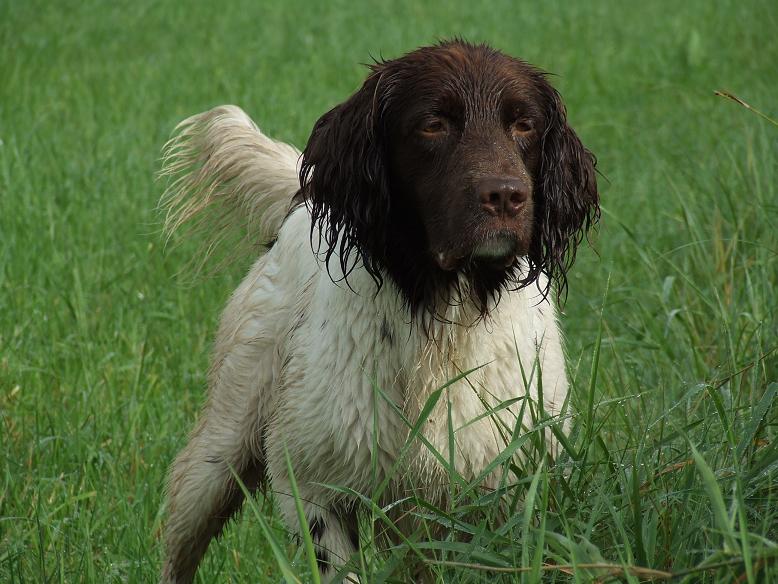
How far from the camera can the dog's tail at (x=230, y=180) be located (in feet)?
14.6

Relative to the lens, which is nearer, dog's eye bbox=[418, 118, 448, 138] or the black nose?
the black nose

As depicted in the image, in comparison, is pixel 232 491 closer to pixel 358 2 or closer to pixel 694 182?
pixel 694 182

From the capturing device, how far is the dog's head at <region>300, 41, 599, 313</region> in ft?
10.1

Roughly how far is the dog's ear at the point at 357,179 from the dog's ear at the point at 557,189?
1.43ft

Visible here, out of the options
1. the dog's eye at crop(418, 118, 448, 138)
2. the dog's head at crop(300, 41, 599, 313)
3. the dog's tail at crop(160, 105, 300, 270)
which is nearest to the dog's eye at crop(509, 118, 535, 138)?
the dog's head at crop(300, 41, 599, 313)

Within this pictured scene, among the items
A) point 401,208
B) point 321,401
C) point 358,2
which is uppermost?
point 401,208

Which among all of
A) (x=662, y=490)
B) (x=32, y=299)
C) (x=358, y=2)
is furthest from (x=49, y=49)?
(x=662, y=490)

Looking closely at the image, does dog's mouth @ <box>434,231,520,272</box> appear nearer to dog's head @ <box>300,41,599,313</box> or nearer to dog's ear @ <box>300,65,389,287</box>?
dog's head @ <box>300,41,599,313</box>

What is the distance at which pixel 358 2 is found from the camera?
649 inches

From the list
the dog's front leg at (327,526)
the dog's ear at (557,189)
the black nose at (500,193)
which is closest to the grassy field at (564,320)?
the dog's front leg at (327,526)

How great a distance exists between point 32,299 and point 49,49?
7.07 m

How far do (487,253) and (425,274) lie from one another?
0.99 feet

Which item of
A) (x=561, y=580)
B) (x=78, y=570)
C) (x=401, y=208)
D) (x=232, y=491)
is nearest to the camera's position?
(x=561, y=580)

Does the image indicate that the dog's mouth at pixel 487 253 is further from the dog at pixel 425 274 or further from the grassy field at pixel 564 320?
the grassy field at pixel 564 320
